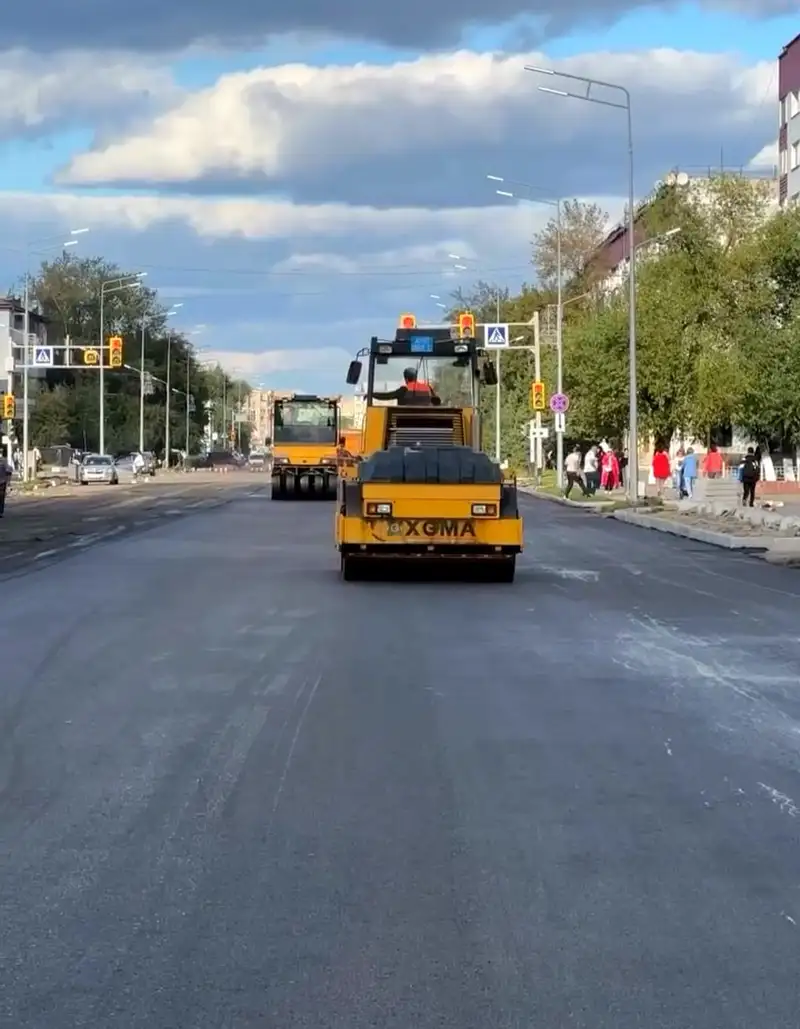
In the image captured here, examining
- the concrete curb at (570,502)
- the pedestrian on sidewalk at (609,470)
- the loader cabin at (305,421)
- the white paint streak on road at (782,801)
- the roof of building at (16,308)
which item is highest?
the roof of building at (16,308)

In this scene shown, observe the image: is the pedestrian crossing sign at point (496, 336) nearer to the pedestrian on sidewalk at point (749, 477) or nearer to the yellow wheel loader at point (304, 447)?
the yellow wheel loader at point (304, 447)

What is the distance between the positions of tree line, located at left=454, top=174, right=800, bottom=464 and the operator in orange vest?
17.2 meters

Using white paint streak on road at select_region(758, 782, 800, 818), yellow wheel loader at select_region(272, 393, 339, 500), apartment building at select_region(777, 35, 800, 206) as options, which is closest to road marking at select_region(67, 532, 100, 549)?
yellow wheel loader at select_region(272, 393, 339, 500)

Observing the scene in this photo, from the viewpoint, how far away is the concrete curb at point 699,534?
29000 mm

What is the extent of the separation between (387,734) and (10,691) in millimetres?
3126

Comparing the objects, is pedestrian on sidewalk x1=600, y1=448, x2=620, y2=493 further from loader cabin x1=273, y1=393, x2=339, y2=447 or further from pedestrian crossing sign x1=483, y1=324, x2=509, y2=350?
loader cabin x1=273, y1=393, x2=339, y2=447

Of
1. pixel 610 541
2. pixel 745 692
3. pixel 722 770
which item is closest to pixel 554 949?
pixel 722 770

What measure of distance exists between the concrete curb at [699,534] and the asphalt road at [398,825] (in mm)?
13695

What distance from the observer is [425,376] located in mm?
29312

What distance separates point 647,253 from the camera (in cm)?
6988

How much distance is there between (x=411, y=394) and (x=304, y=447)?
24860 mm

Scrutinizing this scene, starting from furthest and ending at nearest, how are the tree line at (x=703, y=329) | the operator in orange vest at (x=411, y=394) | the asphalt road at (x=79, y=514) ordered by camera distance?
the tree line at (x=703, y=329) → the asphalt road at (x=79, y=514) → the operator in orange vest at (x=411, y=394)

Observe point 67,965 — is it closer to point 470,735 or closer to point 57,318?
point 470,735

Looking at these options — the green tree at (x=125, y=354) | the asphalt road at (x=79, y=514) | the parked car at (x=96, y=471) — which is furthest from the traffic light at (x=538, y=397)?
the green tree at (x=125, y=354)
